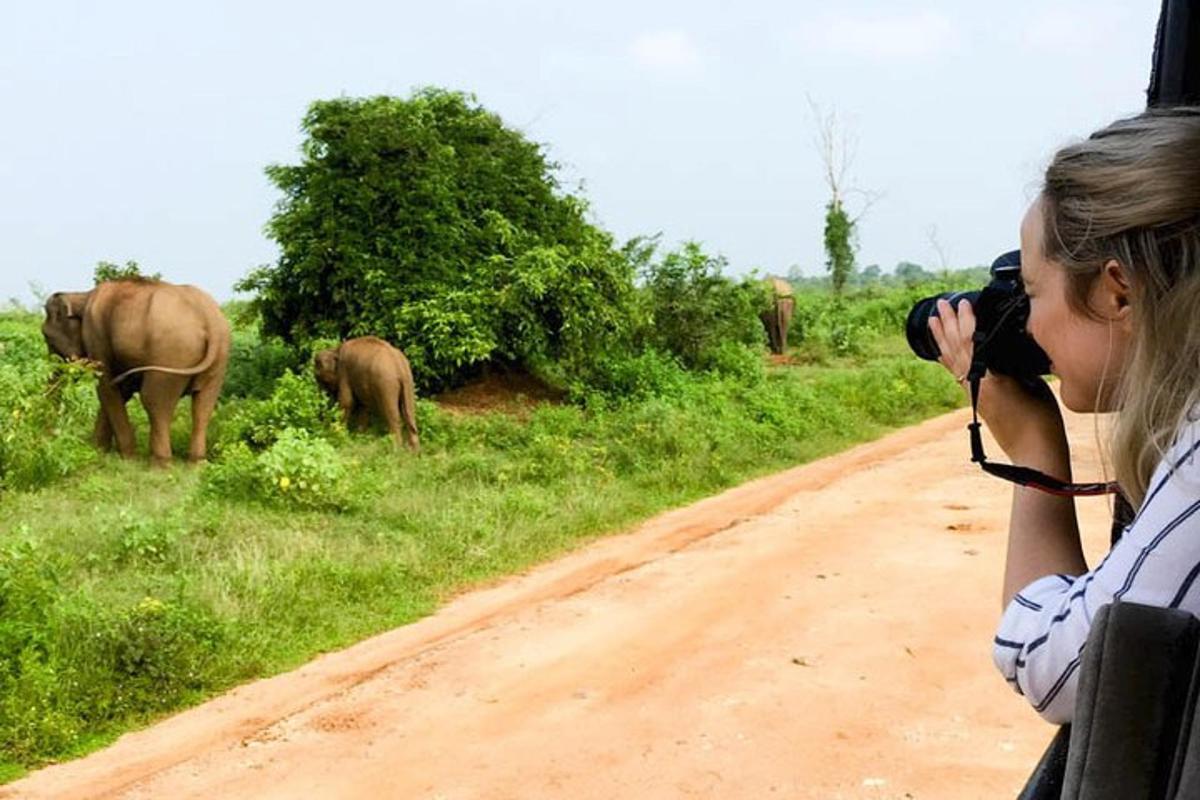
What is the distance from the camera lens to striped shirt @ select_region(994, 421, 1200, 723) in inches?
33.4

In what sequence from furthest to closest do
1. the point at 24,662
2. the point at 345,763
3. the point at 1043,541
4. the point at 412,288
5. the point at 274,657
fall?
the point at 412,288 < the point at 274,657 < the point at 24,662 < the point at 345,763 < the point at 1043,541

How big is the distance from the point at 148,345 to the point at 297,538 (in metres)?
3.55

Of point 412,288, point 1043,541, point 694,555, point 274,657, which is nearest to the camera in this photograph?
point 1043,541

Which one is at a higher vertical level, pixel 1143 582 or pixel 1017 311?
pixel 1017 311

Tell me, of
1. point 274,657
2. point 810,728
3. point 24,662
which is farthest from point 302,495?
point 810,728

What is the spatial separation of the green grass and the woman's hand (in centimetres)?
364

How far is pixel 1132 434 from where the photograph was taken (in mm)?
933

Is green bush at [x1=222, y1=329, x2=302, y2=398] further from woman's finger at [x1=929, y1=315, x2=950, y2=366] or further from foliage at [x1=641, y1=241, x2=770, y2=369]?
woman's finger at [x1=929, y1=315, x2=950, y2=366]

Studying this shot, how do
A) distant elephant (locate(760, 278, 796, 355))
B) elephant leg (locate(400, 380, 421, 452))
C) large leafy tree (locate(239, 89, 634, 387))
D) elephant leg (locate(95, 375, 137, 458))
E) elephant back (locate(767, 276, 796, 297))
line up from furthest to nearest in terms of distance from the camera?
elephant back (locate(767, 276, 796, 297))
distant elephant (locate(760, 278, 796, 355))
large leafy tree (locate(239, 89, 634, 387))
elephant leg (locate(400, 380, 421, 452))
elephant leg (locate(95, 375, 137, 458))

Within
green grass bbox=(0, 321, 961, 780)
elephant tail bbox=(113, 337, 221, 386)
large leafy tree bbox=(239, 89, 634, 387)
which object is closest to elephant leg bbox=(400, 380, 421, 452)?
green grass bbox=(0, 321, 961, 780)

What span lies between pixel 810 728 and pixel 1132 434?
3.25m

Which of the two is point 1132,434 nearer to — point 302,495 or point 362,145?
point 302,495

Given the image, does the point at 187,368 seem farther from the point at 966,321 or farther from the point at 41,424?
the point at 966,321

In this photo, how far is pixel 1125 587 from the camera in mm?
869
